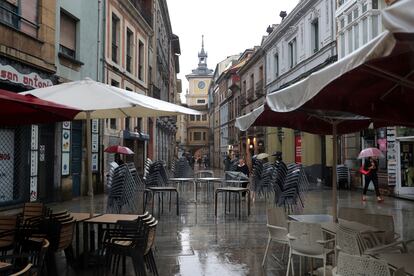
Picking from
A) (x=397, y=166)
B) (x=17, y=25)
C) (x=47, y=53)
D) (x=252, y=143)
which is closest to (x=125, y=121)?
(x=47, y=53)

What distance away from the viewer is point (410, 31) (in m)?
2.35

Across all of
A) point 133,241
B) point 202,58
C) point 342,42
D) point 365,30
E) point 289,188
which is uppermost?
point 202,58

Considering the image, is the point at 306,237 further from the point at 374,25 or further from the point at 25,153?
the point at 374,25

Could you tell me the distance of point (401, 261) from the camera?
4.02 meters

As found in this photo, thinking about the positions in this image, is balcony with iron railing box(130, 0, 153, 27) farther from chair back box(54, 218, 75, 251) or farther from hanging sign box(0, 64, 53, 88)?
chair back box(54, 218, 75, 251)

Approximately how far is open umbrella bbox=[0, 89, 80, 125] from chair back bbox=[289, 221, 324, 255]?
302 cm

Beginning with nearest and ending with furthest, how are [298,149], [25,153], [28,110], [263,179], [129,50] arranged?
[28,110] → [25,153] → [263,179] → [129,50] → [298,149]

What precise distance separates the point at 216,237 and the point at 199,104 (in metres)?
98.7

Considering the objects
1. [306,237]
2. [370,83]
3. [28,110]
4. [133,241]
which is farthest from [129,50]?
[370,83]

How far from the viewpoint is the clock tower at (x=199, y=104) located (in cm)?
9656

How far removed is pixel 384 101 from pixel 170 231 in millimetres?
5178

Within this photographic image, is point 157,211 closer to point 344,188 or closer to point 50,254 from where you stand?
point 50,254

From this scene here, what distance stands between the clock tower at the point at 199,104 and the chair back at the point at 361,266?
7420 cm

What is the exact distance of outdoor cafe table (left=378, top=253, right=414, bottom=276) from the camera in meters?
3.81
